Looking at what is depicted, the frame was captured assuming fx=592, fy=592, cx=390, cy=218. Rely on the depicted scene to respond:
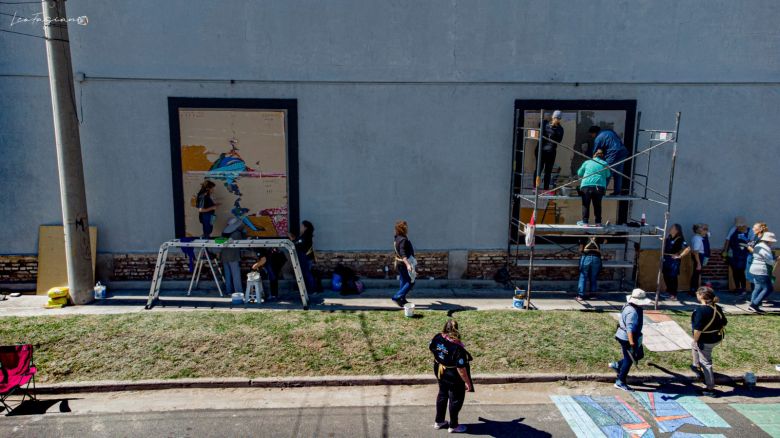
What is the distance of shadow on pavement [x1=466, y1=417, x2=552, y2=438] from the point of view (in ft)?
23.9

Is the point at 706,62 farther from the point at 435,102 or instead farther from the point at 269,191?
the point at 269,191

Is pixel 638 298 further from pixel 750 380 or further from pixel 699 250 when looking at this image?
pixel 699 250

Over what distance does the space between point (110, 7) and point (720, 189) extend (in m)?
12.9

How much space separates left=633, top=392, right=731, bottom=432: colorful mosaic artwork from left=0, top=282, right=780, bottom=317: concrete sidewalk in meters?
3.08

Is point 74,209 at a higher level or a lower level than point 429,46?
lower

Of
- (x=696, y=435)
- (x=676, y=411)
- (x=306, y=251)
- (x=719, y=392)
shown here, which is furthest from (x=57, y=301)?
(x=719, y=392)

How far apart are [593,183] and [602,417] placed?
195 inches

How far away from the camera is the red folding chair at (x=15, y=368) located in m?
7.61

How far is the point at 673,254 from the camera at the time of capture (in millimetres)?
11875

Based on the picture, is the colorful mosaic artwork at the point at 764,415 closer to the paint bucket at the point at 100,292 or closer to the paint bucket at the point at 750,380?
the paint bucket at the point at 750,380

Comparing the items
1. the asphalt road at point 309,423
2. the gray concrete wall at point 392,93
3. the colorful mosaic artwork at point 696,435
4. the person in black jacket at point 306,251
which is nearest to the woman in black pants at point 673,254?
the gray concrete wall at point 392,93

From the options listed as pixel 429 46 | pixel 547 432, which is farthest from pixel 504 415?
pixel 429 46

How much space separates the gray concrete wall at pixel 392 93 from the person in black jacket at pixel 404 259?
134 cm

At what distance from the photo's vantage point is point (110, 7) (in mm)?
11312
